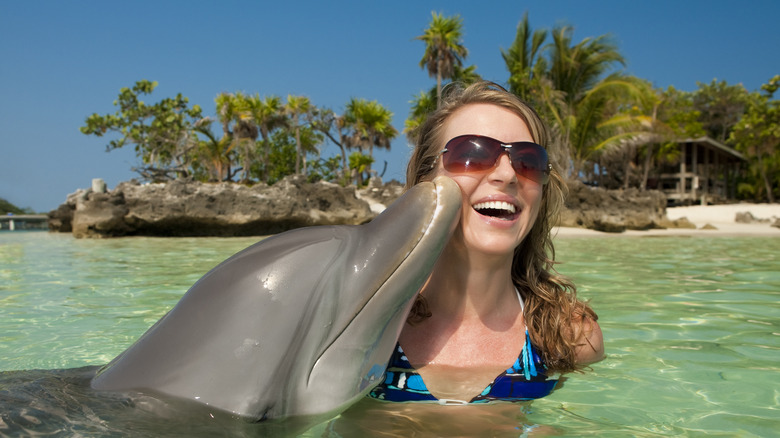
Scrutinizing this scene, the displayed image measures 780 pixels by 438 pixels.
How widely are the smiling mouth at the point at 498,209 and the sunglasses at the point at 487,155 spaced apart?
0.13m

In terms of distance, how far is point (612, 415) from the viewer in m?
2.20

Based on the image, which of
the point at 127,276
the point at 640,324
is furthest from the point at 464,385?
the point at 127,276

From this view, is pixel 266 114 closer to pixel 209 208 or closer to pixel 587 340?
pixel 209 208

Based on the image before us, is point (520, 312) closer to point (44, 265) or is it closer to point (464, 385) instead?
point (464, 385)

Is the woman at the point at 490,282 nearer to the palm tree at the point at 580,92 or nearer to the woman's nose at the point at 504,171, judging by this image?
the woman's nose at the point at 504,171

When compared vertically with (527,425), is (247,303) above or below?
above

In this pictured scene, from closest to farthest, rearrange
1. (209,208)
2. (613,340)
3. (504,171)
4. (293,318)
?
(293,318) → (504,171) → (613,340) → (209,208)

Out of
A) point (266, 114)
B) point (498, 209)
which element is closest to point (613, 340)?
point (498, 209)

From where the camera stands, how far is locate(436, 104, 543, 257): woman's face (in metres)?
2.13

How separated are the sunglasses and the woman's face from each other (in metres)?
0.02

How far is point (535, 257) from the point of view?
2555 mm

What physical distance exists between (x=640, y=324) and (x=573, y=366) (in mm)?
1618

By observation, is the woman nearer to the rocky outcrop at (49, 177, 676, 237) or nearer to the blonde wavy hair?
the blonde wavy hair

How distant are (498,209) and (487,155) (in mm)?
210
